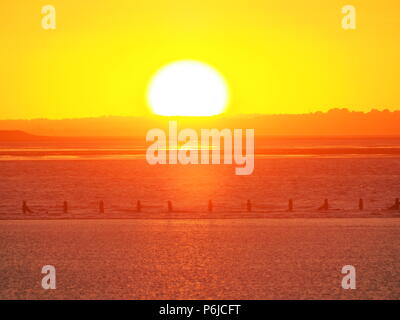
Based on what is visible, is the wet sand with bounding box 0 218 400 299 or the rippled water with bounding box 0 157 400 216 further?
the rippled water with bounding box 0 157 400 216

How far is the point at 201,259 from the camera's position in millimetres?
17734

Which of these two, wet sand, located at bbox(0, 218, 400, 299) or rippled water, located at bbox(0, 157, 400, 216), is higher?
rippled water, located at bbox(0, 157, 400, 216)

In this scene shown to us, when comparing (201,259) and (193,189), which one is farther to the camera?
(193,189)

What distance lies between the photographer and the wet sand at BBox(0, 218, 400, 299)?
14.1 metres

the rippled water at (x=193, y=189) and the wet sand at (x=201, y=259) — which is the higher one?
the rippled water at (x=193, y=189)

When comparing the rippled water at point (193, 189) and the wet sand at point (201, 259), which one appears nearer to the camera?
the wet sand at point (201, 259)

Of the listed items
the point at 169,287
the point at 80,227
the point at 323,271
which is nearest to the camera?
the point at 169,287

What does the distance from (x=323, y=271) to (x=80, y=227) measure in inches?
506

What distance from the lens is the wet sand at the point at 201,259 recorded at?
14125 millimetres

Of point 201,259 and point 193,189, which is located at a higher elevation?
point 193,189
